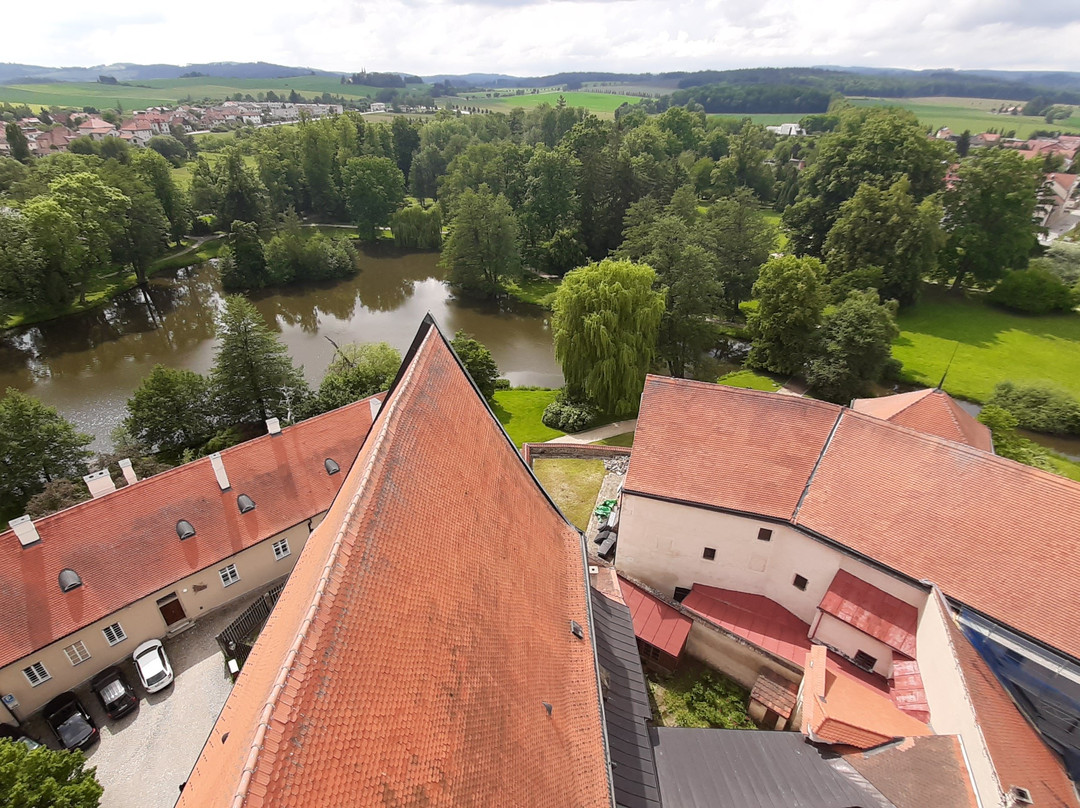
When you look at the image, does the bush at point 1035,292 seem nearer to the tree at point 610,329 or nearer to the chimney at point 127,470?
the tree at point 610,329

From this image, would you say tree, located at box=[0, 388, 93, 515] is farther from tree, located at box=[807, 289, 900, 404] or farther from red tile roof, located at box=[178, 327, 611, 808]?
tree, located at box=[807, 289, 900, 404]

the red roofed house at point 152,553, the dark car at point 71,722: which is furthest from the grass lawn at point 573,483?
the dark car at point 71,722

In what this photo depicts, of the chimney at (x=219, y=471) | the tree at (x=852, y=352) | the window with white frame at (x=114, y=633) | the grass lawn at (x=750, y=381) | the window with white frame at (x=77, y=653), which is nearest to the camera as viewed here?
the window with white frame at (x=77, y=653)

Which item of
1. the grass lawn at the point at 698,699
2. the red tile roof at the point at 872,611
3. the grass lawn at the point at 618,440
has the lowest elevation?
the grass lawn at the point at 618,440

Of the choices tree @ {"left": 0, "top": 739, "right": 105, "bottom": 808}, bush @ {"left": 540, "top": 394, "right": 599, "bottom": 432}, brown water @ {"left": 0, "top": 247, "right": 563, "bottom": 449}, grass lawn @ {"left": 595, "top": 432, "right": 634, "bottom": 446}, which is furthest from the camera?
brown water @ {"left": 0, "top": 247, "right": 563, "bottom": 449}

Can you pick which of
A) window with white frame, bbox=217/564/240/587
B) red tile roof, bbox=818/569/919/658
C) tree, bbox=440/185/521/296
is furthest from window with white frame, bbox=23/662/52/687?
tree, bbox=440/185/521/296

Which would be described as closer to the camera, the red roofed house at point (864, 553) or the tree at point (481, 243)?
the red roofed house at point (864, 553)

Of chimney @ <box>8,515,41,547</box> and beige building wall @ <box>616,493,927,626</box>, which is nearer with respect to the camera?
chimney @ <box>8,515,41,547</box>
